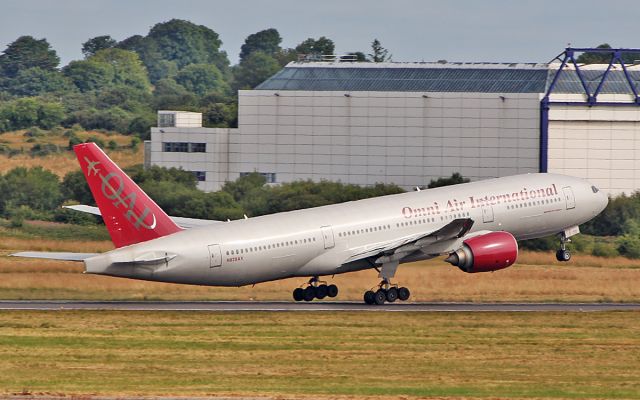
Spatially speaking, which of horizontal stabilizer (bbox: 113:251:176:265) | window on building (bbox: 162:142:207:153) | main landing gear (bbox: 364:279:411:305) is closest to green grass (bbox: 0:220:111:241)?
main landing gear (bbox: 364:279:411:305)

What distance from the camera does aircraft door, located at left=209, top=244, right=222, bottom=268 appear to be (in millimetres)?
65812

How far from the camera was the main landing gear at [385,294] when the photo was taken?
6969 centimetres

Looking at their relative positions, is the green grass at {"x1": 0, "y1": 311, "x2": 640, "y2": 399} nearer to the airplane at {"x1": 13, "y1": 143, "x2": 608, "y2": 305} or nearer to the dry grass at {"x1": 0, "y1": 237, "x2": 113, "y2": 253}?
the airplane at {"x1": 13, "y1": 143, "x2": 608, "y2": 305}

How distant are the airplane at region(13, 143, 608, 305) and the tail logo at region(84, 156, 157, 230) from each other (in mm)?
44

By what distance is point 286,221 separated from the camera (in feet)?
226

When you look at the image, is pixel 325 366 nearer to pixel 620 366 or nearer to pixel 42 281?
pixel 620 366

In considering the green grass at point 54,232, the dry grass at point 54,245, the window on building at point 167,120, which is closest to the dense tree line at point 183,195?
the green grass at point 54,232

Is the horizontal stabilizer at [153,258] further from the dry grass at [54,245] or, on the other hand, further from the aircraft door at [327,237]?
the dry grass at [54,245]

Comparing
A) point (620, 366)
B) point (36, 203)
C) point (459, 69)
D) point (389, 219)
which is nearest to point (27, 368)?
point (620, 366)

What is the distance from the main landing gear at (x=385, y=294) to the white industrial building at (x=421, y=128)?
65206mm

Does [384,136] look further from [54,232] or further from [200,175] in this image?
[54,232]

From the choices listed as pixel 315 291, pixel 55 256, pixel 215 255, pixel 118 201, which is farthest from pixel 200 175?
pixel 118 201

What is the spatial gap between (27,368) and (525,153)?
303 ft

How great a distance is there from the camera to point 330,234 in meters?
69.4
